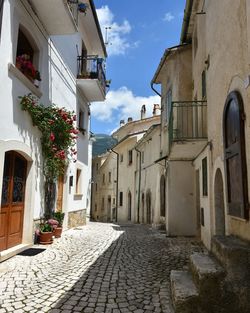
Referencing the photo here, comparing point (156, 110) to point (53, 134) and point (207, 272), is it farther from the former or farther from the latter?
point (207, 272)

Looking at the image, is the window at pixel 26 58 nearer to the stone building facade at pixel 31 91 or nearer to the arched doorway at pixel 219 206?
the stone building facade at pixel 31 91

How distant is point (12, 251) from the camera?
6277mm

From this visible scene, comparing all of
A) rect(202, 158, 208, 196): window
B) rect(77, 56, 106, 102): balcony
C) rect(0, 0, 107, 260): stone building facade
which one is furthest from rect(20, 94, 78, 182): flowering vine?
rect(202, 158, 208, 196): window

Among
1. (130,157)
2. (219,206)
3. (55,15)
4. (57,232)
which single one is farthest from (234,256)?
(130,157)

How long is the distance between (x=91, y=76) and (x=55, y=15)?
427 cm

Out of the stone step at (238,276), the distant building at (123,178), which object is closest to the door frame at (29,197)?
the stone step at (238,276)

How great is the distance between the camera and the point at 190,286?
3.73 metres

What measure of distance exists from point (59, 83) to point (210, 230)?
267 inches

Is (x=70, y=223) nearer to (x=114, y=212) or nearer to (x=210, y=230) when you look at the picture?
(x=210, y=230)

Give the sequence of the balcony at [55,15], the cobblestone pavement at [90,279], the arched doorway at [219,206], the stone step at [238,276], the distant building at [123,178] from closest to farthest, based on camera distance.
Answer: the stone step at [238,276] < the cobblestone pavement at [90,279] < the arched doorway at [219,206] < the balcony at [55,15] < the distant building at [123,178]

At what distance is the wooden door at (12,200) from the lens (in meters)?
6.30

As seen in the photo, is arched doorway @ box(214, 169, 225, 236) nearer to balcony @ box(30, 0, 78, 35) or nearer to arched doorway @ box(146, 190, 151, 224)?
balcony @ box(30, 0, 78, 35)

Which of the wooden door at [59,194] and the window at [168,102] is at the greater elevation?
the window at [168,102]

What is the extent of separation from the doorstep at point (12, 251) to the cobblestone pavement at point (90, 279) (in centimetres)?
13
